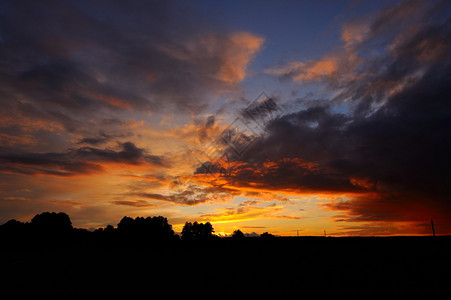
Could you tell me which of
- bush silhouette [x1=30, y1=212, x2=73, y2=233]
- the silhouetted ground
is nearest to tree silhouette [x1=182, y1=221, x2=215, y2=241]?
bush silhouette [x1=30, y1=212, x2=73, y2=233]

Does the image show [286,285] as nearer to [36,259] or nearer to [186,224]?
[36,259]

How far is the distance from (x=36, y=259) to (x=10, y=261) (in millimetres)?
2413

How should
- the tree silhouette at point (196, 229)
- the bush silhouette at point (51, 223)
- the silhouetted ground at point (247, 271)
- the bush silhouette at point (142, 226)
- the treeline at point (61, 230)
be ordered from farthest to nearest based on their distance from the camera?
the tree silhouette at point (196, 229) < the bush silhouette at point (142, 226) < the bush silhouette at point (51, 223) < the treeline at point (61, 230) < the silhouetted ground at point (247, 271)

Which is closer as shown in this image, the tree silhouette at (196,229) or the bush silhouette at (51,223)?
the bush silhouette at (51,223)

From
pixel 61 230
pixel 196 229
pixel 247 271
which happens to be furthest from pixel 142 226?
pixel 247 271

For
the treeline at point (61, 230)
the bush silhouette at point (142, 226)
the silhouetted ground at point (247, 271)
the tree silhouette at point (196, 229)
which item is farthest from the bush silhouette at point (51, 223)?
the silhouetted ground at point (247, 271)

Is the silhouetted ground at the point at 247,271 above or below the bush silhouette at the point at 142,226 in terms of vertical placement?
below

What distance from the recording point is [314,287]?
47.2 feet

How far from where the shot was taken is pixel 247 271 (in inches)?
663

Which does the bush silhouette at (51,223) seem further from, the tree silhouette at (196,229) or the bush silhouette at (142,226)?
the tree silhouette at (196,229)

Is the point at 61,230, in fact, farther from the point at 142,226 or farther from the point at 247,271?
the point at 247,271

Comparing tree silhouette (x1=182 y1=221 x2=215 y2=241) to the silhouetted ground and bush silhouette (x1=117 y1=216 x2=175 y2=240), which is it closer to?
bush silhouette (x1=117 y1=216 x2=175 y2=240)

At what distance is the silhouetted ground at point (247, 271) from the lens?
14172 millimetres

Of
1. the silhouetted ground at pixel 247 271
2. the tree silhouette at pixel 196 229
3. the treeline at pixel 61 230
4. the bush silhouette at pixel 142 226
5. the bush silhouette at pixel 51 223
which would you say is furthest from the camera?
the tree silhouette at pixel 196 229
